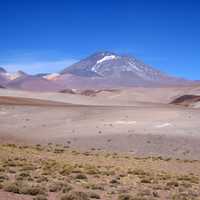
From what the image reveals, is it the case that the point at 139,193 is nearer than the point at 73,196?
No

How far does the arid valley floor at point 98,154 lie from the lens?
14.2 meters

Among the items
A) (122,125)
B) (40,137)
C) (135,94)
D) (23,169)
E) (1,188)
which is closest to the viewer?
(1,188)

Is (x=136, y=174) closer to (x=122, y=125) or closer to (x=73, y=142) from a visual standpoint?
(x=73, y=142)

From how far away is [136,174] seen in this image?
64.7 feet

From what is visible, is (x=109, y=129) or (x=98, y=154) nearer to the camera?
(x=98, y=154)

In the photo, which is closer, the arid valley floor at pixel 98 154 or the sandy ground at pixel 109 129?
the arid valley floor at pixel 98 154

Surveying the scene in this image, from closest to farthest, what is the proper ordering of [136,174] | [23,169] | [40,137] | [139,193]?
[139,193], [23,169], [136,174], [40,137]

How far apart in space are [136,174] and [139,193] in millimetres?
5889

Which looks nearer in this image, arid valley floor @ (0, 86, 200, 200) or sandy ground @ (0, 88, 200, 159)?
arid valley floor @ (0, 86, 200, 200)

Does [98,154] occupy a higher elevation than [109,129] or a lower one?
lower

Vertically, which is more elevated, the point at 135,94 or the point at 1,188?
→ the point at 135,94

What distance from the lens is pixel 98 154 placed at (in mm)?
30328

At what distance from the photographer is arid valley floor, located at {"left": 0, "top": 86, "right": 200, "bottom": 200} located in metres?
14.2

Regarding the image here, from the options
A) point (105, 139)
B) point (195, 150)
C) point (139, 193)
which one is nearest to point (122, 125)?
point (105, 139)
